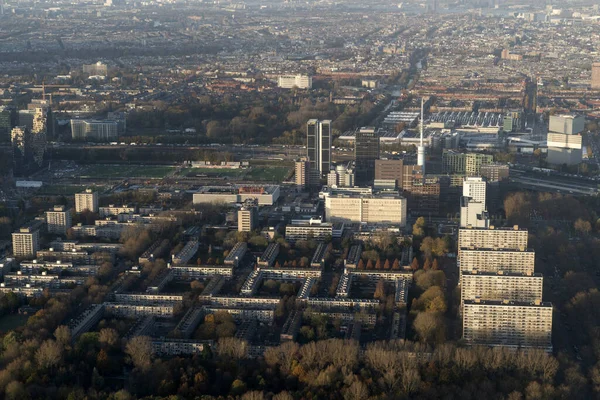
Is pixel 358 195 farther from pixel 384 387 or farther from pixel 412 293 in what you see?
pixel 384 387

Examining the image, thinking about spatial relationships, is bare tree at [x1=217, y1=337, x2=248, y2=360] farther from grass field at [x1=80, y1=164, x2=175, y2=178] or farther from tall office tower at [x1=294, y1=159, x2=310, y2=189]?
grass field at [x1=80, y1=164, x2=175, y2=178]

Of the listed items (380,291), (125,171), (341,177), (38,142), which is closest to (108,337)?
(380,291)

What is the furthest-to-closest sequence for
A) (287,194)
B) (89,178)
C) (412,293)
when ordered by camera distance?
(89,178)
(287,194)
(412,293)

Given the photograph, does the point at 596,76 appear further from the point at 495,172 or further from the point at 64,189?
the point at 64,189

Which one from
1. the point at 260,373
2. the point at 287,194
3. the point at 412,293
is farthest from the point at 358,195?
the point at 260,373

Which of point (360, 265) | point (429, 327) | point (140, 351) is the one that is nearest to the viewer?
point (140, 351)

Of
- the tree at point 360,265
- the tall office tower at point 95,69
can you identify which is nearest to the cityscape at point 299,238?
the tree at point 360,265

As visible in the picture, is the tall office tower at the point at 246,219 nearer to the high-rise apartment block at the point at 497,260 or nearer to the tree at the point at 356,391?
the high-rise apartment block at the point at 497,260
